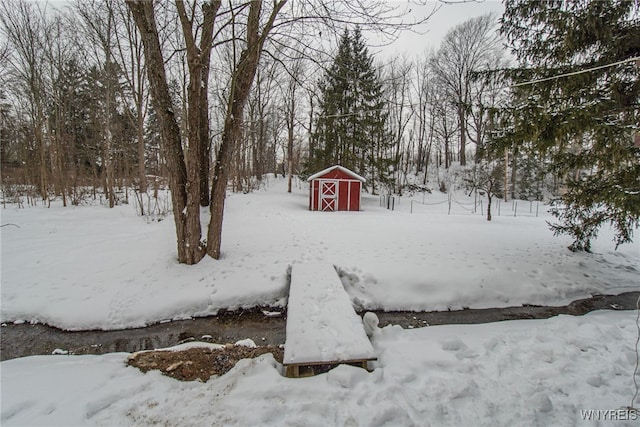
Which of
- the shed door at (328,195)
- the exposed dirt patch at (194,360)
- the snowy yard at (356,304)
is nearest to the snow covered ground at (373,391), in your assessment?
the snowy yard at (356,304)

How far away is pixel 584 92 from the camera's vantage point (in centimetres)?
386

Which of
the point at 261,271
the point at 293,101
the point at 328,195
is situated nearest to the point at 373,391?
the point at 261,271

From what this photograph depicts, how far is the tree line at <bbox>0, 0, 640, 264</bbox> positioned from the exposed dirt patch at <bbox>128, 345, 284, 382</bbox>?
2201 millimetres

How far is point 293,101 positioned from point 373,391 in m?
17.6

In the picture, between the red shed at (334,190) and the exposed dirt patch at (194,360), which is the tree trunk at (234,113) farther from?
the red shed at (334,190)

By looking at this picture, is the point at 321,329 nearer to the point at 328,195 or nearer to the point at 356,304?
the point at 356,304

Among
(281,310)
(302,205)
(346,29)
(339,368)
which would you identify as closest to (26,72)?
(302,205)

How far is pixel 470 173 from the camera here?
1916 cm

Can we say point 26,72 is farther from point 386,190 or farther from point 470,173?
point 470,173

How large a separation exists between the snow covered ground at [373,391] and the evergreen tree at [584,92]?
245cm

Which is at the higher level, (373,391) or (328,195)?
(328,195)

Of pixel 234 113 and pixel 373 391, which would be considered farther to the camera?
pixel 234 113

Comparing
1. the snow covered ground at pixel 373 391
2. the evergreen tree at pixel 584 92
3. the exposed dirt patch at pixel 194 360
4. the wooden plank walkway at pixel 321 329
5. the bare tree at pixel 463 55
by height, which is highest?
the bare tree at pixel 463 55

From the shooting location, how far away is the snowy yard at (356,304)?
6.08 feet
